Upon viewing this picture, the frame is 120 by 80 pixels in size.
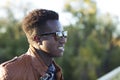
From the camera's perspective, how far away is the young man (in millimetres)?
2764

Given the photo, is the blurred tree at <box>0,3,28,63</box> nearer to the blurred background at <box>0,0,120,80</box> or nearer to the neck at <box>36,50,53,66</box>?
the blurred background at <box>0,0,120,80</box>

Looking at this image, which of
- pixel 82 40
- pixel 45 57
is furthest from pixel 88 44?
pixel 45 57

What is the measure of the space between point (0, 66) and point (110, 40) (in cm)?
3438

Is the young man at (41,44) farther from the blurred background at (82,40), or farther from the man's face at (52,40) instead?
the blurred background at (82,40)

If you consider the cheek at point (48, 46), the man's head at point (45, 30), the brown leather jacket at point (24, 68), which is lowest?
the brown leather jacket at point (24, 68)

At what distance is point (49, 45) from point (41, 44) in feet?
0.17

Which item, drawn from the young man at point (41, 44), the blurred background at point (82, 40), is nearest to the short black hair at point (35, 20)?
the young man at point (41, 44)

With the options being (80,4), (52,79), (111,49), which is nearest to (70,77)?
(111,49)

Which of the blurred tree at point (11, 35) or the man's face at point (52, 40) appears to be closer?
the man's face at point (52, 40)

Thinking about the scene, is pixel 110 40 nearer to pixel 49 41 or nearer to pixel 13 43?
pixel 13 43

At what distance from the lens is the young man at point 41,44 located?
2.76m

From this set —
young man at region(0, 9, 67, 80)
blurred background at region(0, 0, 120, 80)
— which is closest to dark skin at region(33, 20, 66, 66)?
young man at region(0, 9, 67, 80)

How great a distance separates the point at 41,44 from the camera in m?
2.83

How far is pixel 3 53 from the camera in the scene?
33.2 meters
